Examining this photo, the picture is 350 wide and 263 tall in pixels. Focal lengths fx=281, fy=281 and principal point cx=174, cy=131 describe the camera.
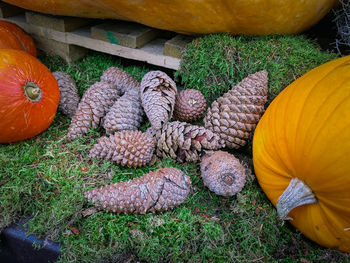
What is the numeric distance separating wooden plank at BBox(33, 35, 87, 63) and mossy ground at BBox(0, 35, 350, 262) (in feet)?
2.68

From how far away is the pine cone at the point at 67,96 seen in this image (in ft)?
6.47

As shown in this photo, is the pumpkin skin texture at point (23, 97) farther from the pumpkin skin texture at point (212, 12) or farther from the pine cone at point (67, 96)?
the pumpkin skin texture at point (212, 12)

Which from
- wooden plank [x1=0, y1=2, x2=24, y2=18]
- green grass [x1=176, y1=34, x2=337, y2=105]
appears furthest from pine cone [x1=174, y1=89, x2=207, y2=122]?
wooden plank [x1=0, y1=2, x2=24, y2=18]

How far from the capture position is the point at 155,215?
4.51ft

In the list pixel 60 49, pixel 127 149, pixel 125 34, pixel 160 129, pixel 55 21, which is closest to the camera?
pixel 127 149

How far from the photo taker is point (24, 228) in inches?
52.9

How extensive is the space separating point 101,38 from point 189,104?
0.98 m

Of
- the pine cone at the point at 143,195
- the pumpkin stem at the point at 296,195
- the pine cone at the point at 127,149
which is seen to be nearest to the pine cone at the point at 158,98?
the pine cone at the point at 127,149

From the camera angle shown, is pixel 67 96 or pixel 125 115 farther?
pixel 67 96

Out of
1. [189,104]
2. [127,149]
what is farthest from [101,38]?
[127,149]

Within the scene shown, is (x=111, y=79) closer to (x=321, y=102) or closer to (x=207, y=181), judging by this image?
(x=207, y=181)

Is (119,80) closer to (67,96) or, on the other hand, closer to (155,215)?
(67,96)

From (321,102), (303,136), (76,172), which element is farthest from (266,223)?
(76,172)

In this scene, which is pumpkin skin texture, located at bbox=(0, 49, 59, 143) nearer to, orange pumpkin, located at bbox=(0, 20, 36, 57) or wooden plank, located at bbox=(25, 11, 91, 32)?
Result: orange pumpkin, located at bbox=(0, 20, 36, 57)
